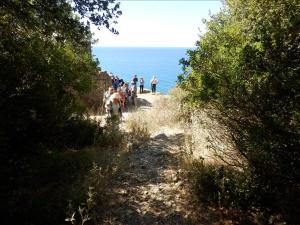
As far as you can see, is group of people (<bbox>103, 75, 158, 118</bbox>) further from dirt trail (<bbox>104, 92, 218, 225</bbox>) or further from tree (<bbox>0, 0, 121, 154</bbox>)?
tree (<bbox>0, 0, 121, 154</bbox>)

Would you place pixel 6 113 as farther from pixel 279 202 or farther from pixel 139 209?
pixel 279 202

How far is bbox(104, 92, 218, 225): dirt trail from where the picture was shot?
603 cm

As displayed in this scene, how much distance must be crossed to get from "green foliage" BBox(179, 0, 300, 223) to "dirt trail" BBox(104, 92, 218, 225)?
1.50 meters

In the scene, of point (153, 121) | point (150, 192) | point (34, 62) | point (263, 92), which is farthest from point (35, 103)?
point (153, 121)

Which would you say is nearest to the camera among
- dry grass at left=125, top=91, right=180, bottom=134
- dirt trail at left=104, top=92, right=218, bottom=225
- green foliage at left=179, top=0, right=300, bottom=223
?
green foliage at left=179, top=0, right=300, bottom=223

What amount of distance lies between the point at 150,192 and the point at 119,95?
745 cm

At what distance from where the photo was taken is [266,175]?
19.7ft

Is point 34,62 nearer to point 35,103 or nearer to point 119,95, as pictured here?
point 35,103

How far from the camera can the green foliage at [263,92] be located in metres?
5.26

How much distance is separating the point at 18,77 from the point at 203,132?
4681mm

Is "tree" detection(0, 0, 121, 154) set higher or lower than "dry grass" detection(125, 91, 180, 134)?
higher

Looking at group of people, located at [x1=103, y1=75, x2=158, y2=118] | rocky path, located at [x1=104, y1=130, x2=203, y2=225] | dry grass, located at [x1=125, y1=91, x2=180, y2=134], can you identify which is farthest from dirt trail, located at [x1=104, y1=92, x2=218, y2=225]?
group of people, located at [x1=103, y1=75, x2=158, y2=118]

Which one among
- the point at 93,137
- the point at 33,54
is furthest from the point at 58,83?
the point at 93,137

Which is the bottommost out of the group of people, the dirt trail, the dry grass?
the dirt trail
